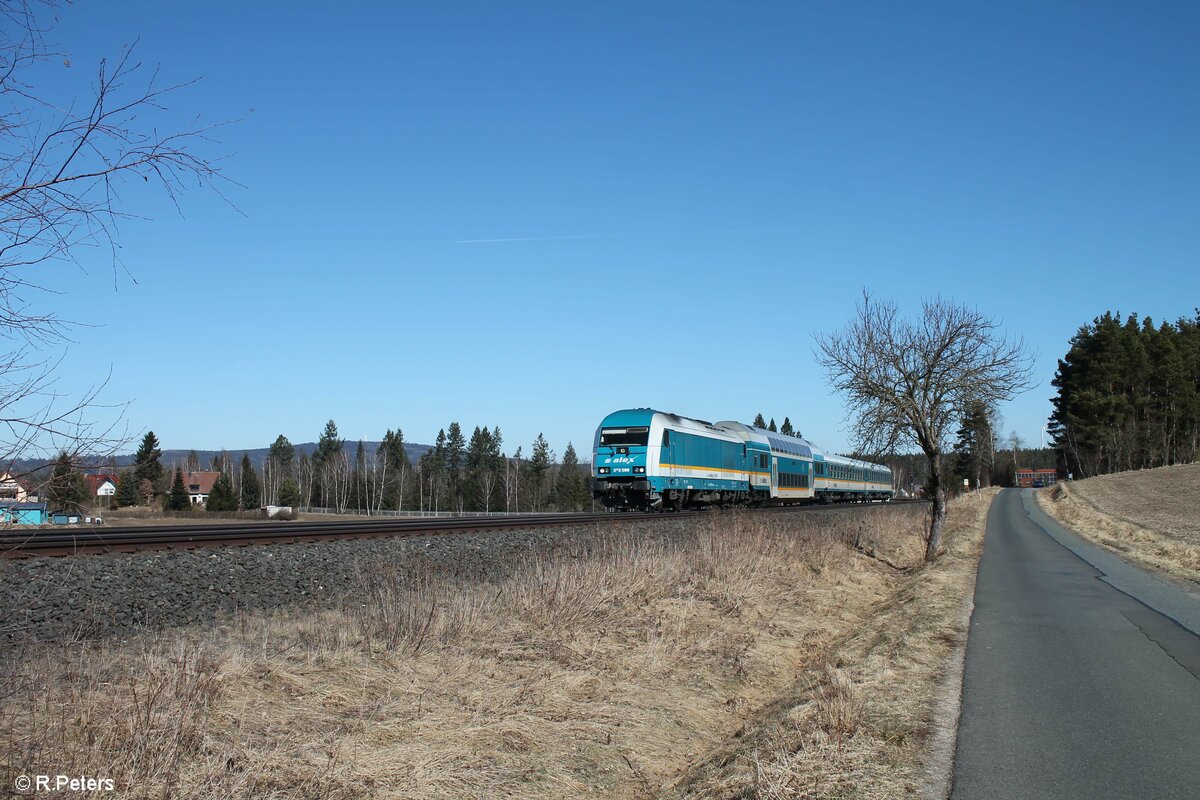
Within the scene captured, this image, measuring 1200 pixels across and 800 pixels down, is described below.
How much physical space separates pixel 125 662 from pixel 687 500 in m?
26.2

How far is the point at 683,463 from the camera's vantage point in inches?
1199

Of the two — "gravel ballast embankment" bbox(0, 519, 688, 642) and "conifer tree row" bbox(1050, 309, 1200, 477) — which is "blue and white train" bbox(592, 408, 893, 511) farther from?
"conifer tree row" bbox(1050, 309, 1200, 477)

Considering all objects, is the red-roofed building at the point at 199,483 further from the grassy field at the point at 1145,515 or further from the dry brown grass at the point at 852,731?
the dry brown grass at the point at 852,731

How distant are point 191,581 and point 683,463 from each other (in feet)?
69.1

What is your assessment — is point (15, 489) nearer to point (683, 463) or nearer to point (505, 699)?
point (505, 699)

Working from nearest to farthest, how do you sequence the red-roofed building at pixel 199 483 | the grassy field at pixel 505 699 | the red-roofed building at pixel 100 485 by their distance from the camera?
1. the red-roofed building at pixel 100 485
2. the grassy field at pixel 505 699
3. the red-roofed building at pixel 199 483

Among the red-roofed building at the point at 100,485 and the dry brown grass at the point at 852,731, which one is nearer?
the red-roofed building at the point at 100,485

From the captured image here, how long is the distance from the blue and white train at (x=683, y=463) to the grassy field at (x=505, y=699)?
53.8ft

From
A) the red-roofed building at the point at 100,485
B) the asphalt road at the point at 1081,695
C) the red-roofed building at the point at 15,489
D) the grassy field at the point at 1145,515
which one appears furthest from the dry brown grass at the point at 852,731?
the grassy field at the point at 1145,515

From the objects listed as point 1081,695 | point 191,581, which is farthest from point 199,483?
point 1081,695

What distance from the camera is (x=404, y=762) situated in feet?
18.0

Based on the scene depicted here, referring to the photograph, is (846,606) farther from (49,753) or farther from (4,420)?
(4,420)

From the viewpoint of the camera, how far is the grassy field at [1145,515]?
21750mm

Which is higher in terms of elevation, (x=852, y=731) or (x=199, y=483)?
(x=199, y=483)
